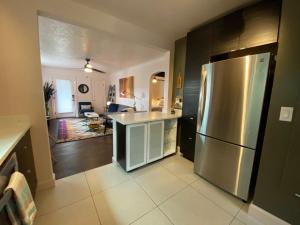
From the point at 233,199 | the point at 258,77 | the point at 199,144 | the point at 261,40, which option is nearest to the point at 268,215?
the point at 233,199

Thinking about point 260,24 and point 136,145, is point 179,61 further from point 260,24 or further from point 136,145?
point 136,145

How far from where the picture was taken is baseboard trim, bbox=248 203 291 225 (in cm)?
132

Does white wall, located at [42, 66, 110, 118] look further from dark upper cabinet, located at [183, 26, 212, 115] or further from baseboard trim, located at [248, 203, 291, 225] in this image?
baseboard trim, located at [248, 203, 291, 225]

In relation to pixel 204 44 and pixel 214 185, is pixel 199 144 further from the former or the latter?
pixel 204 44

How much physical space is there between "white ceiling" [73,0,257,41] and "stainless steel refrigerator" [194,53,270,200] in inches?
32.2

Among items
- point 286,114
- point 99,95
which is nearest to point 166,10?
point 286,114

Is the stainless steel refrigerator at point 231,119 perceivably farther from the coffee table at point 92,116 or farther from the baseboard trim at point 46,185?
the coffee table at point 92,116

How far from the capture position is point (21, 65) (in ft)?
5.02

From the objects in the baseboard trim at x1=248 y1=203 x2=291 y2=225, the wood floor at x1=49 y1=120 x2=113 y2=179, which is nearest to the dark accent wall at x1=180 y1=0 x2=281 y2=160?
the baseboard trim at x1=248 y1=203 x2=291 y2=225

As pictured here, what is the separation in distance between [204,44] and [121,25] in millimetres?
1394

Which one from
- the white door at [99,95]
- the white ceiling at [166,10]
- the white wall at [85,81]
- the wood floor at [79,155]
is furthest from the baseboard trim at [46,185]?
the white door at [99,95]

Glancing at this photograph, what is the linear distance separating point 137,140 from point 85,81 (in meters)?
6.29

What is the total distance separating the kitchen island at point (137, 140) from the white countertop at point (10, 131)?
1098 millimetres

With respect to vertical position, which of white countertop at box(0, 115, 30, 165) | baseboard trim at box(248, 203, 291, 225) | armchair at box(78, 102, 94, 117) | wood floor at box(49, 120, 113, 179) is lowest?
wood floor at box(49, 120, 113, 179)
